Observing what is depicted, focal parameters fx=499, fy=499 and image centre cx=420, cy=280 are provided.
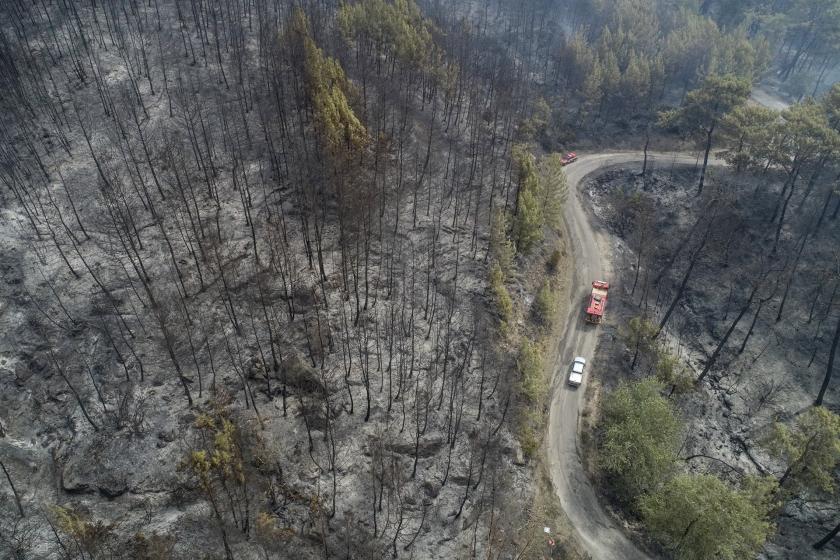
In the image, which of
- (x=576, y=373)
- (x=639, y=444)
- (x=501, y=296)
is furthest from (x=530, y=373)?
(x=639, y=444)

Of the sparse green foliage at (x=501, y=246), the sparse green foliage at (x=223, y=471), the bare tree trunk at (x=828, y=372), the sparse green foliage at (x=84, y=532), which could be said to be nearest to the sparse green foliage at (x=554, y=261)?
the sparse green foliage at (x=501, y=246)

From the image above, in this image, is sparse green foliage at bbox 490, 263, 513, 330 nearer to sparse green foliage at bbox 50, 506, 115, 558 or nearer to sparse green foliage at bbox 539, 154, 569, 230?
sparse green foliage at bbox 539, 154, 569, 230

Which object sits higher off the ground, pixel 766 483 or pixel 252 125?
pixel 252 125

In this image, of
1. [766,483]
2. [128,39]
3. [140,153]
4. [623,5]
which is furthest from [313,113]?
[623,5]

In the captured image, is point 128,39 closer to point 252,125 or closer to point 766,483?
point 252,125

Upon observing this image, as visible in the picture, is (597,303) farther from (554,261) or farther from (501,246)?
(501,246)
